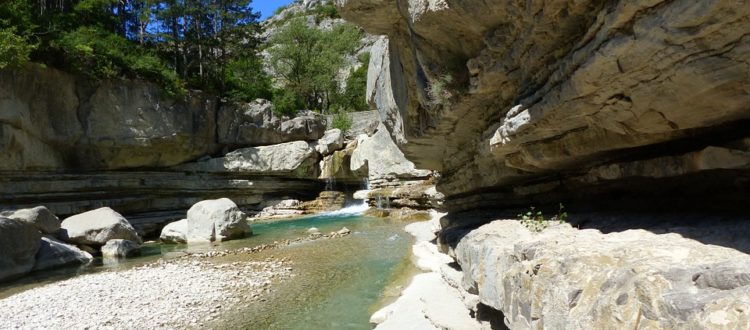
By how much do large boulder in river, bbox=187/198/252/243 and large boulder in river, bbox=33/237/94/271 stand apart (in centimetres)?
418

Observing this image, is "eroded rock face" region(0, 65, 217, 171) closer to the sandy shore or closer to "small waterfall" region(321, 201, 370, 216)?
"small waterfall" region(321, 201, 370, 216)

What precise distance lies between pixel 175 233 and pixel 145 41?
20388 mm

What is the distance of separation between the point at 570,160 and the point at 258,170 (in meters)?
25.0

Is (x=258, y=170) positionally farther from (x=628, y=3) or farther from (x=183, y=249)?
(x=628, y=3)

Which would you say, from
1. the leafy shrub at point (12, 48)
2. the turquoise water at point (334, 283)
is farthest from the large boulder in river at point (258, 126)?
the turquoise water at point (334, 283)

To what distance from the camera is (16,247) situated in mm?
12344

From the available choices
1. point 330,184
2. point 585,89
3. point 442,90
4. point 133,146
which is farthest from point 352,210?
point 585,89

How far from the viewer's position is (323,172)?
30.6 m

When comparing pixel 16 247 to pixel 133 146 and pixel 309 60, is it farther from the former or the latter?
pixel 309 60

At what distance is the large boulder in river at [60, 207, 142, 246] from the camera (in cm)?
1552

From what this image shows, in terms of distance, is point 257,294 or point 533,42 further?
point 257,294

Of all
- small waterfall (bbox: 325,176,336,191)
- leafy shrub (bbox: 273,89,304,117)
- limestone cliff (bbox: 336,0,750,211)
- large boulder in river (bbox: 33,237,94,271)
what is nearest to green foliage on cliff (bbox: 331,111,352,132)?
leafy shrub (bbox: 273,89,304,117)

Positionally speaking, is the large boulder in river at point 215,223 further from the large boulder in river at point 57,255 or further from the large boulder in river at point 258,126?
the large boulder in river at point 258,126

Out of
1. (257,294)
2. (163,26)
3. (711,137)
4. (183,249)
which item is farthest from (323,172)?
(711,137)
